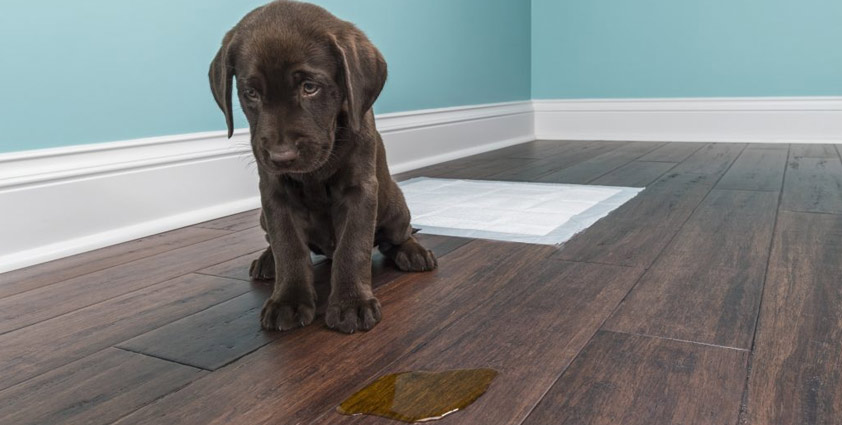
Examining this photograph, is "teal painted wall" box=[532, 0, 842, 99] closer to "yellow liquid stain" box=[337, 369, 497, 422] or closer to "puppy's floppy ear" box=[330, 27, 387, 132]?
"puppy's floppy ear" box=[330, 27, 387, 132]

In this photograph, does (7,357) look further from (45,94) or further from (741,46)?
(741,46)

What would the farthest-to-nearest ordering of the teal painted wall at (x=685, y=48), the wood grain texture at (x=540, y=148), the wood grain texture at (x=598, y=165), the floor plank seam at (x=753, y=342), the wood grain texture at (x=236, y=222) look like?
the teal painted wall at (x=685, y=48)
the wood grain texture at (x=540, y=148)
the wood grain texture at (x=598, y=165)
the wood grain texture at (x=236, y=222)
the floor plank seam at (x=753, y=342)

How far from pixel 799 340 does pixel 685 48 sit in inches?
156

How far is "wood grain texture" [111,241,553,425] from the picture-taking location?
97 cm

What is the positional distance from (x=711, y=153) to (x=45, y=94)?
11.2ft

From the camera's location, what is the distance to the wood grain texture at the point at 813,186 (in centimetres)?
230

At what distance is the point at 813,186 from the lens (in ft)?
8.82

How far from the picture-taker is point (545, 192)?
2.72 metres

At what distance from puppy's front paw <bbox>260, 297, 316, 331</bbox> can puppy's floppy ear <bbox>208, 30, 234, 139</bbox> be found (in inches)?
16.2

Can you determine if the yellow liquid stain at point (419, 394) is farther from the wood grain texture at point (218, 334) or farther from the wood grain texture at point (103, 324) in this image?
the wood grain texture at point (103, 324)

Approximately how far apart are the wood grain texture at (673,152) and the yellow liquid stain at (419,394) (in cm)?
295

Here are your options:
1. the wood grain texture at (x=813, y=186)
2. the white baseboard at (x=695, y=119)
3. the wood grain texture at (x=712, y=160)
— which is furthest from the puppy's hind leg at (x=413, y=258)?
the white baseboard at (x=695, y=119)

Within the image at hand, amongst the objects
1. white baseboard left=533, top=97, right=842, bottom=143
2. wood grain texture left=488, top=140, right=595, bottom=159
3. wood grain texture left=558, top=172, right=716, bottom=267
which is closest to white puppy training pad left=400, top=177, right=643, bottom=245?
wood grain texture left=558, top=172, right=716, bottom=267

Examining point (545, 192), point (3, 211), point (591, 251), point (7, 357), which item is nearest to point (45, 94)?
point (3, 211)
